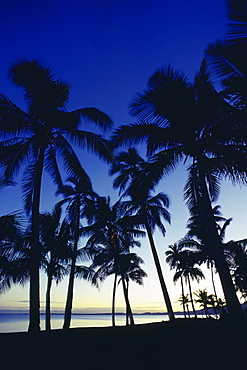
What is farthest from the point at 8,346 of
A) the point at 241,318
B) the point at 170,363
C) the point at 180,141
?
the point at 180,141

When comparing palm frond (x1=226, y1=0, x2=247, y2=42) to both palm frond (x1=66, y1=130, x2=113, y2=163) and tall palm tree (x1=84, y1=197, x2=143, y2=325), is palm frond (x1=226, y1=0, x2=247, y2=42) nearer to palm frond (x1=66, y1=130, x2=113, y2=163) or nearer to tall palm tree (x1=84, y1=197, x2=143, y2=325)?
palm frond (x1=66, y1=130, x2=113, y2=163)

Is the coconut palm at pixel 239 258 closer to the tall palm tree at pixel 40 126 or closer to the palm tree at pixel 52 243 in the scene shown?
the palm tree at pixel 52 243

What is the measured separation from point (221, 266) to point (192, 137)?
5.36 m

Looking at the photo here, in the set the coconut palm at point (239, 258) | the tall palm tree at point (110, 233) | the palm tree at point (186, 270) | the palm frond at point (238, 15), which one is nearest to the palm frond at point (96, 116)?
the palm frond at point (238, 15)

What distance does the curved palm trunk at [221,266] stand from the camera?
30.9 feet

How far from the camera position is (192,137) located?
11.0 metres

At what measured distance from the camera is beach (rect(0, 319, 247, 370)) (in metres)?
5.77

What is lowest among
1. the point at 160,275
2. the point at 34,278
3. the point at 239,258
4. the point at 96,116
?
the point at 34,278

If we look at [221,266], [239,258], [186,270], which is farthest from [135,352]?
[186,270]

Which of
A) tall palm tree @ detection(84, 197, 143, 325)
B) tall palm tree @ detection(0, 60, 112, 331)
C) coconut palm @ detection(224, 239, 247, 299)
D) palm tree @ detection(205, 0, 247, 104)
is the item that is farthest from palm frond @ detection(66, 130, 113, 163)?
coconut palm @ detection(224, 239, 247, 299)

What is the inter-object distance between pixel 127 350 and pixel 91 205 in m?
16.7

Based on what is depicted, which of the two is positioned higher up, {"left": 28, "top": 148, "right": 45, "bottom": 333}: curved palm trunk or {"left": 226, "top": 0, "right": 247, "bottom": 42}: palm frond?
{"left": 226, "top": 0, "right": 247, "bottom": 42}: palm frond

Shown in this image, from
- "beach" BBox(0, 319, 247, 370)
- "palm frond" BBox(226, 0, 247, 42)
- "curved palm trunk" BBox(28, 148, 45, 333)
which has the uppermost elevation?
"palm frond" BBox(226, 0, 247, 42)

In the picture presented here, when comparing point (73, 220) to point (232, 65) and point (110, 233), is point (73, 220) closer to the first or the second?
point (110, 233)
